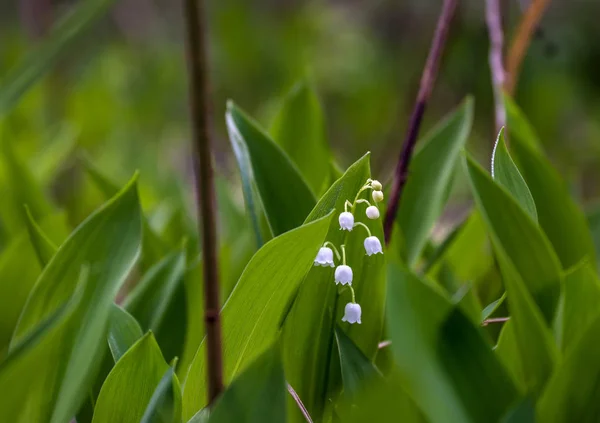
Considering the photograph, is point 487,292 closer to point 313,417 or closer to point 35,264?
point 313,417

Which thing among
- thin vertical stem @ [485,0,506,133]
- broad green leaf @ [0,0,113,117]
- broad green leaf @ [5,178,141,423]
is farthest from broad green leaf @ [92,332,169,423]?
thin vertical stem @ [485,0,506,133]

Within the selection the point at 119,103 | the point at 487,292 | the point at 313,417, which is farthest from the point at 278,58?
the point at 313,417

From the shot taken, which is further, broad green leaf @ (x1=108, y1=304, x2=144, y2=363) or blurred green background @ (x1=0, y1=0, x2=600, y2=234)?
blurred green background @ (x1=0, y1=0, x2=600, y2=234)

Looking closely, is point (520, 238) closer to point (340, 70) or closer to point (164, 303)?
point (164, 303)

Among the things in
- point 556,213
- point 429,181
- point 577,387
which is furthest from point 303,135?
point 577,387

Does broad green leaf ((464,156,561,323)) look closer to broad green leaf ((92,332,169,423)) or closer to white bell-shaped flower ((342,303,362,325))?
white bell-shaped flower ((342,303,362,325))
